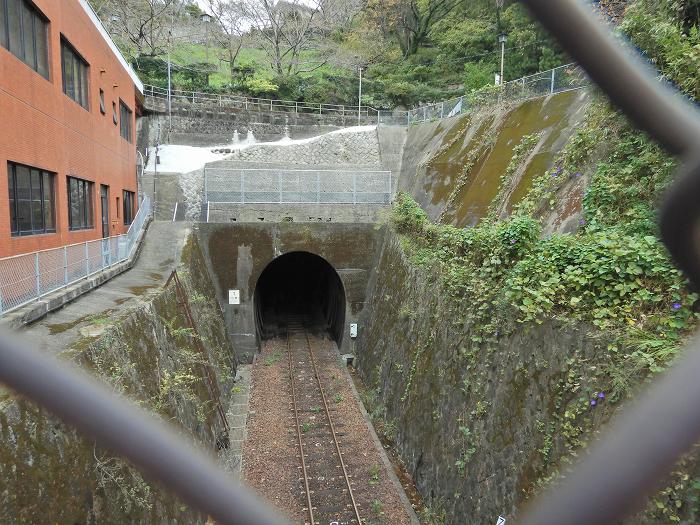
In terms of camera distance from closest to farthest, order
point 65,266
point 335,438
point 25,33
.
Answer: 1. point 65,266
2. point 25,33
3. point 335,438

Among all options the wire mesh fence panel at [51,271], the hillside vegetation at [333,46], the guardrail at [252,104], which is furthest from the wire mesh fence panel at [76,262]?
the hillside vegetation at [333,46]

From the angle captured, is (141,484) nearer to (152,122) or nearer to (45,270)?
(45,270)

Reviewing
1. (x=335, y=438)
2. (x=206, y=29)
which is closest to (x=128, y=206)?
(x=335, y=438)

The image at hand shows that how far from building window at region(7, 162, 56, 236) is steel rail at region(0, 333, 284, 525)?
10725 mm

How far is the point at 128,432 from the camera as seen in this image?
79 centimetres

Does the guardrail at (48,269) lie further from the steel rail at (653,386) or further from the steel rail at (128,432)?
the steel rail at (653,386)

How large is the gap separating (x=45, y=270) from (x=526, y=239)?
8.44 m

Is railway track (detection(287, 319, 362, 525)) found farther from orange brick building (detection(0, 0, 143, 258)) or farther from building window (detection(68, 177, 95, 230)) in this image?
building window (detection(68, 177, 95, 230))

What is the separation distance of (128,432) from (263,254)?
56.8 feet

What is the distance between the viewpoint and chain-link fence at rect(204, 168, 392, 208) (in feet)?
63.9

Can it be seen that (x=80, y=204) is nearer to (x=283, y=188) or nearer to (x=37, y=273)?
(x=37, y=273)

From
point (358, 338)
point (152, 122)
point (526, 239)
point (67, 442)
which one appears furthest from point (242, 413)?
point (152, 122)

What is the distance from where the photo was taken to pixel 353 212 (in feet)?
65.4

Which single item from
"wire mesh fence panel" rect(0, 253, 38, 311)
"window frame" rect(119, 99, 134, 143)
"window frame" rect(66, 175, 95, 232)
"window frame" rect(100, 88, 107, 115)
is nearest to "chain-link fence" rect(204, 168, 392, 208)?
"window frame" rect(119, 99, 134, 143)
